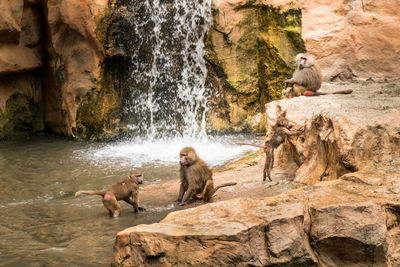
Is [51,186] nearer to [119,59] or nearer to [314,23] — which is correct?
[119,59]

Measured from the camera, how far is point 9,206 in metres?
7.16

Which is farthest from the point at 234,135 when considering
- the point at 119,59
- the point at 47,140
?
the point at 47,140

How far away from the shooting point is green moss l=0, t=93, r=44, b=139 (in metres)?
12.1

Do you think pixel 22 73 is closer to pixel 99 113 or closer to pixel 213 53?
pixel 99 113

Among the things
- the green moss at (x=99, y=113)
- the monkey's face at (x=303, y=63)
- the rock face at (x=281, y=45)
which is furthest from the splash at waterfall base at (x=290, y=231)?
the green moss at (x=99, y=113)

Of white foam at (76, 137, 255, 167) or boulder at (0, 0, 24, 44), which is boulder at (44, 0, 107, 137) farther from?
white foam at (76, 137, 255, 167)

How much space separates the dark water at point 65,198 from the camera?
5031 mm

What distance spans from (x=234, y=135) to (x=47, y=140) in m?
4.42

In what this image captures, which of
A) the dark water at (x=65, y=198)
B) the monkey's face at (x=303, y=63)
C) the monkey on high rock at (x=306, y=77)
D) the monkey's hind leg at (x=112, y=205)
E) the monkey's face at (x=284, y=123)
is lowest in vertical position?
the dark water at (x=65, y=198)

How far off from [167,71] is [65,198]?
5.54m

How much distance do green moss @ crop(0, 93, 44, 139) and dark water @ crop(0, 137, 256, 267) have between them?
0.48m

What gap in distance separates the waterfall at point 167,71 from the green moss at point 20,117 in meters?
2.40

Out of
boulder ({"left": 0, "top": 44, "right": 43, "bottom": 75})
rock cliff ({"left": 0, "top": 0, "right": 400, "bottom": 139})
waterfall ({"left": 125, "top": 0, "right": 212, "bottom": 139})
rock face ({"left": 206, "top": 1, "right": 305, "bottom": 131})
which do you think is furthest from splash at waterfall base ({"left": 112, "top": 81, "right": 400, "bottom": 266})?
boulder ({"left": 0, "top": 44, "right": 43, "bottom": 75})

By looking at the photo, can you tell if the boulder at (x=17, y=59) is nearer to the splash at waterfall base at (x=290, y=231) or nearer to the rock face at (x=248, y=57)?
the rock face at (x=248, y=57)
